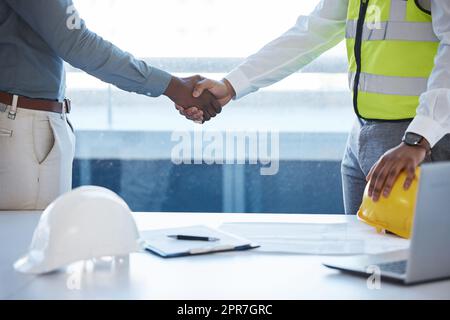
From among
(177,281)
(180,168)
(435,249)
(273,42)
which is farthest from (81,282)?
(180,168)

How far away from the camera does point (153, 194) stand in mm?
4129

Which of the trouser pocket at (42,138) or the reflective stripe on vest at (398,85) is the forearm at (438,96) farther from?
the trouser pocket at (42,138)

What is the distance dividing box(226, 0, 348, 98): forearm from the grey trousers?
1.37 feet

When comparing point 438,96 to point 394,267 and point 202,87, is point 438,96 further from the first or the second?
point 202,87

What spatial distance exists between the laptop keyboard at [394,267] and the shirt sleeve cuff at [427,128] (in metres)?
0.50

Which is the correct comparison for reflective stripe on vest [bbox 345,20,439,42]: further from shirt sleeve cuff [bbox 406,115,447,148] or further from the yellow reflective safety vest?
shirt sleeve cuff [bbox 406,115,447,148]

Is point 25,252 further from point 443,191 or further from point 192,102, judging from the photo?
point 192,102

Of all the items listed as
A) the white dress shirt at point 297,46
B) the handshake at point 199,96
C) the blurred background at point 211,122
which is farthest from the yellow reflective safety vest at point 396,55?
the blurred background at point 211,122

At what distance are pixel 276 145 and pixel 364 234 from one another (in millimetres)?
2157

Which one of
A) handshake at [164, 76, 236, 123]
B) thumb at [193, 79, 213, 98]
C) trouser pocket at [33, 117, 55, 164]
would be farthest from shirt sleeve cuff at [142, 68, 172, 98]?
trouser pocket at [33, 117, 55, 164]

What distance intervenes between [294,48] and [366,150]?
0.59 m

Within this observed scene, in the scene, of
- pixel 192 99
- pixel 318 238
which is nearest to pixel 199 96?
pixel 192 99

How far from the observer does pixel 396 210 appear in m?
1.82

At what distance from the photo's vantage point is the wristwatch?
6.49 ft
